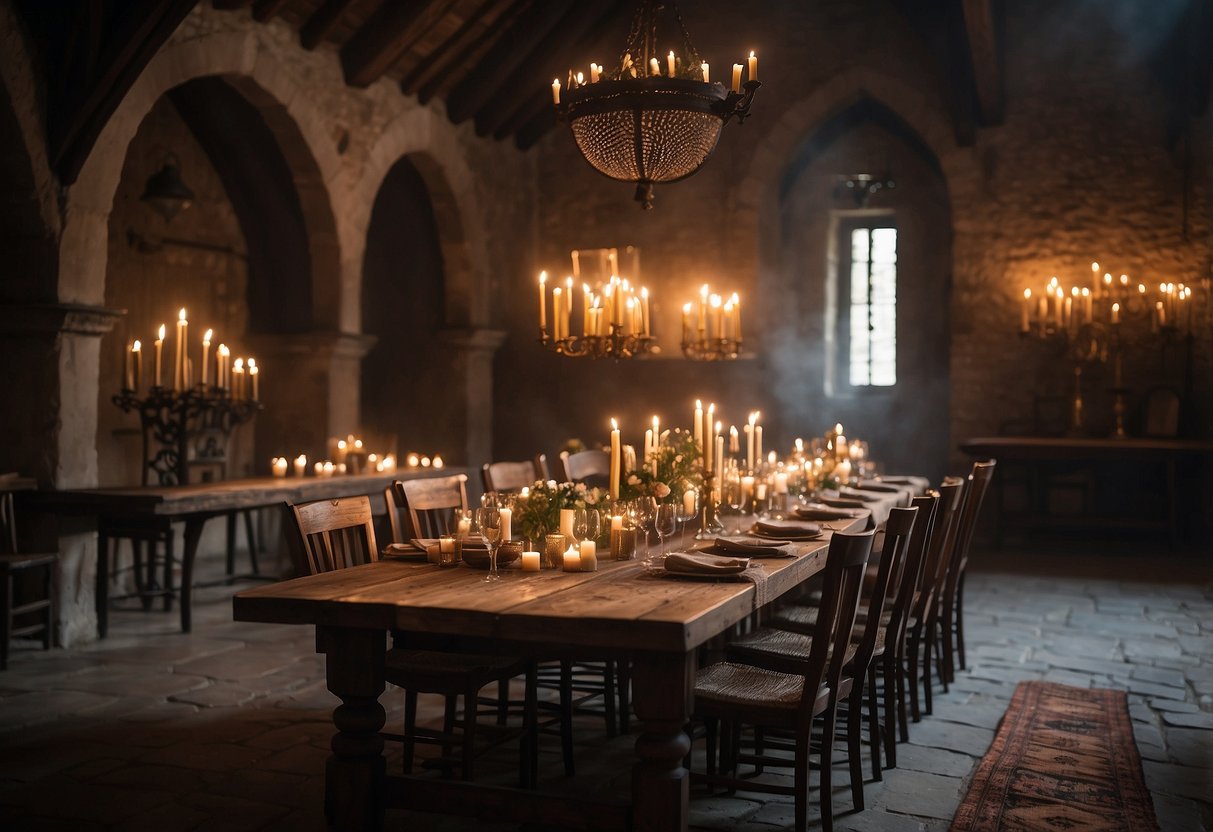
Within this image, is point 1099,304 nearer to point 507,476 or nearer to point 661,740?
point 507,476

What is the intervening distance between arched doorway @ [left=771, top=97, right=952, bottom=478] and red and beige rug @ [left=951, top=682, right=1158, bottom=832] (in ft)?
20.2

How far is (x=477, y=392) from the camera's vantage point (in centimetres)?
1018

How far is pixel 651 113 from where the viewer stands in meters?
4.26

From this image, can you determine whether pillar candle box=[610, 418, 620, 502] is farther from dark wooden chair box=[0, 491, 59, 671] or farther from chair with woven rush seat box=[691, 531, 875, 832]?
dark wooden chair box=[0, 491, 59, 671]

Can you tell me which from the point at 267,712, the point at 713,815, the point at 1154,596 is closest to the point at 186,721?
the point at 267,712

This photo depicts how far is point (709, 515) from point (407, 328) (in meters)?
6.52

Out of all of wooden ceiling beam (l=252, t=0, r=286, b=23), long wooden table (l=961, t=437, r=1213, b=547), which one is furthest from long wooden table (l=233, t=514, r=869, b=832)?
long wooden table (l=961, t=437, r=1213, b=547)

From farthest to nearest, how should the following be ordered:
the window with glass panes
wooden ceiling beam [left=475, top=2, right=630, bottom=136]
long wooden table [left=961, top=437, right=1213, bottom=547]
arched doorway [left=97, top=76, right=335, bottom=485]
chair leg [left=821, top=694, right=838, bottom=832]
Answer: the window with glass panes, wooden ceiling beam [left=475, top=2, right=630, bottom=136], long wooden table [left=961, top=437, right=1213, bottom=547], arched doorway [left=97, top=76, right=335, bottom=485], chair leg [left=821, top=694, right=838, bottom=832]

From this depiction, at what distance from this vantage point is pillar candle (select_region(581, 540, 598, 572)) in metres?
3.34

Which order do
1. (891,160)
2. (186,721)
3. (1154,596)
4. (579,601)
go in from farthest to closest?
1. (891,160)
2. (1154,596)
3. (186,721)
4. (579,601)

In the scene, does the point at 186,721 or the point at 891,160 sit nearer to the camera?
the point at 186,721

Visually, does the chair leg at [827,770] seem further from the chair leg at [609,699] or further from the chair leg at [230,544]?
the chair leg at [230,544]

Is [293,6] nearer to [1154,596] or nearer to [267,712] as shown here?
[267,712]

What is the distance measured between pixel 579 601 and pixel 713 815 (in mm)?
950
